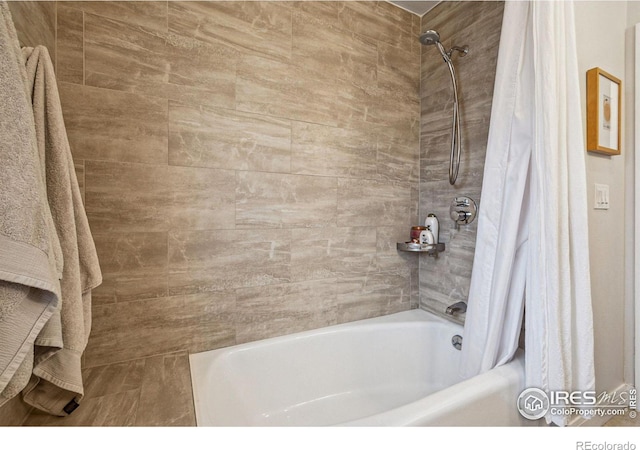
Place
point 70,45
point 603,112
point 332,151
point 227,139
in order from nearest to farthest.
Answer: point 70,45 < point 603,112 < point 227,139 < point 332,151

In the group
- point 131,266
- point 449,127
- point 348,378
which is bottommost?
point 348,378

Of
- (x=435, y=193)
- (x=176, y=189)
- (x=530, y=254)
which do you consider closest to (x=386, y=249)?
(x=435, y=193)

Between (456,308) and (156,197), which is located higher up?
(156,197)

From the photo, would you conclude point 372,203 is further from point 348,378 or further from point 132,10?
point 132,10

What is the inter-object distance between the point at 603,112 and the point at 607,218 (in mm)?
448

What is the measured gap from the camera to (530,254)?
3.34 ft

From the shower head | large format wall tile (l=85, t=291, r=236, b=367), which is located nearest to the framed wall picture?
the shower head

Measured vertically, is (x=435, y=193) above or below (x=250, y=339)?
above

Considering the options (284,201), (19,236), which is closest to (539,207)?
(284,201)

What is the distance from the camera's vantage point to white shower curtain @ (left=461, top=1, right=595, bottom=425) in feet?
3.16

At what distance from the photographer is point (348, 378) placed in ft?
4.86

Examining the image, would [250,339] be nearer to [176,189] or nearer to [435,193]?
[176,189]

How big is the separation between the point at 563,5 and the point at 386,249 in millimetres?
1232

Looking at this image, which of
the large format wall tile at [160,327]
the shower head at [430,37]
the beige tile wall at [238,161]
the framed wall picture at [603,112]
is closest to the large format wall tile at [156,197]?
the beige tile wall at [238,161]
